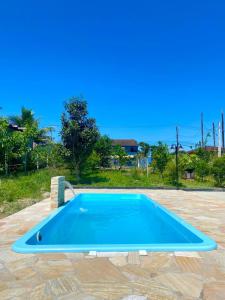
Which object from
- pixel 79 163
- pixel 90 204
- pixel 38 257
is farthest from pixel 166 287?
pixel 79 163

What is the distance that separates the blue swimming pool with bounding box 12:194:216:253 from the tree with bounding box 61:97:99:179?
16.4ft

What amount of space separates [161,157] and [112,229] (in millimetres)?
9207

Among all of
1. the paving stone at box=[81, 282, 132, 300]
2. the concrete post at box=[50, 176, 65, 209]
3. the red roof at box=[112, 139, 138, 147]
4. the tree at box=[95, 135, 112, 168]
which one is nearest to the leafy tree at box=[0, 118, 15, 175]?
the concrete post at box=[50, 176, 65, 209]

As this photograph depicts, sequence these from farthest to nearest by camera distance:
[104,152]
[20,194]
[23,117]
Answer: [23,117]
[104,152]
[20,194]

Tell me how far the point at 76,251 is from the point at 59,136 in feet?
40.7

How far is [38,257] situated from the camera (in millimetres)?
3861

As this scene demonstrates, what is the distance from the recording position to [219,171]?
1477 centimetres

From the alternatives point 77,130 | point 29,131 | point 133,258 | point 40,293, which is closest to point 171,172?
point 77,130

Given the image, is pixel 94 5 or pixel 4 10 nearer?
pixel 4 10

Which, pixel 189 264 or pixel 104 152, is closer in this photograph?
pixel 189 264

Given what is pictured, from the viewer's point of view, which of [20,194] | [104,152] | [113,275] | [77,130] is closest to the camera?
[113,275]

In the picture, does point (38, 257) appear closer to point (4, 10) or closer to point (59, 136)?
point (4, 10)

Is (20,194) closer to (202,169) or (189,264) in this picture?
(189,264)

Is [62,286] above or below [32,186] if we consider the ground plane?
below
